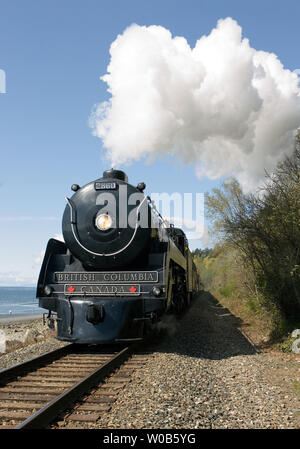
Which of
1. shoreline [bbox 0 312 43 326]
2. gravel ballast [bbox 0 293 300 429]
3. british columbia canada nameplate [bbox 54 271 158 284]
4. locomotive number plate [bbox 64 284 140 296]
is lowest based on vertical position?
shoreline [bbox 0 312 43 326]

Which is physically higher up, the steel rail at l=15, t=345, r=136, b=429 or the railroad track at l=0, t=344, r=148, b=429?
the steel rail at l=15, t=345, r=136, b=429

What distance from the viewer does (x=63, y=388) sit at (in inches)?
195

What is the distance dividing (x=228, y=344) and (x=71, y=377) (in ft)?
14.9

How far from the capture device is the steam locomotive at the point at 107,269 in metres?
6.98

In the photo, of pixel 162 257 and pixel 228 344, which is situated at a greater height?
pixel 162 257

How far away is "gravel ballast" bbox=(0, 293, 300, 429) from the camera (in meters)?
4.00

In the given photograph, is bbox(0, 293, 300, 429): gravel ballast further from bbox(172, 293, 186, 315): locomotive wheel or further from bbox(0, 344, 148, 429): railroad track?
bbox(172, 293, 186, 315): locomotive wheel

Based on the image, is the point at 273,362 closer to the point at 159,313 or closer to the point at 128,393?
the point at 159,313

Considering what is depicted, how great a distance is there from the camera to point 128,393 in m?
4.79

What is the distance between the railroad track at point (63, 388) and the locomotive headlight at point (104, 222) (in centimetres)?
234

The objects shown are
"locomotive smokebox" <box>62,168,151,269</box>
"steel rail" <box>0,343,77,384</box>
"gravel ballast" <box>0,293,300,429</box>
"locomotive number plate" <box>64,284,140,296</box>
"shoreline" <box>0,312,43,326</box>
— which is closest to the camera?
"gravel ballast" <box>0,293,300,429</box>

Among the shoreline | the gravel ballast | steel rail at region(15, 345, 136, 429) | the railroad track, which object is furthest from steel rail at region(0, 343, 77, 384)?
the shoreline
